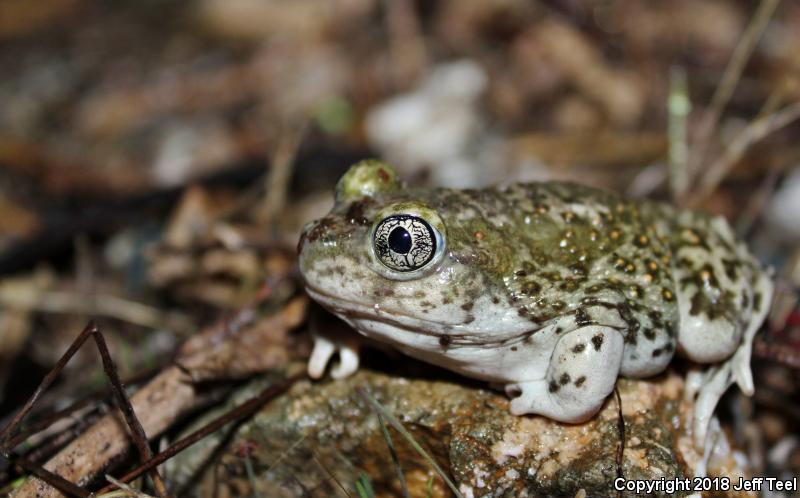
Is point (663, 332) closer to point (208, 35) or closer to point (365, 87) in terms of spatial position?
point (365, 87)

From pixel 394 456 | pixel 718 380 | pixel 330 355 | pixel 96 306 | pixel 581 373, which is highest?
pixel 581 373

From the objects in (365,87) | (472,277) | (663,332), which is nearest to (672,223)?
(663,332)

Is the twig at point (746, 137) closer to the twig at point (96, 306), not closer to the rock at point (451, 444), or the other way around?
the rock at point (451, 444)

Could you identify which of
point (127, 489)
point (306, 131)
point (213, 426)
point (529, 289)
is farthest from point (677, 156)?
point (127, 489)

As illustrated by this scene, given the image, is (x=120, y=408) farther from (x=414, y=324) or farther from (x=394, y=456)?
(x=414, y=324)

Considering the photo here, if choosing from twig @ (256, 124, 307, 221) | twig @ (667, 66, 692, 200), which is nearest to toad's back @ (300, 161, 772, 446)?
twig @ (667, 66, 692, 200)
